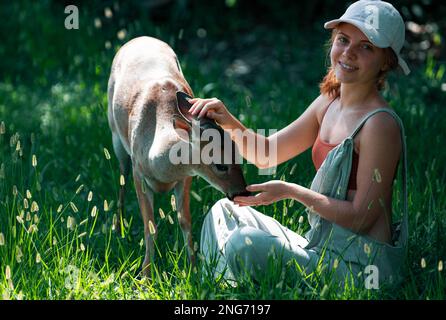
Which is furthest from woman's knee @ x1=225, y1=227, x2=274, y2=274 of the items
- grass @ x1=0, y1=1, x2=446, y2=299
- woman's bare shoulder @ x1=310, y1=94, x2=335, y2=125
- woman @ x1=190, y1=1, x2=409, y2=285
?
woman's bare shoulder @ x1=310, y1=94, x2=335, y2=125

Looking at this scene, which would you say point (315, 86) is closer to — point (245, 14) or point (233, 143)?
point (245, 14)

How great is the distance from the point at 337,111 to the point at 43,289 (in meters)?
1.77

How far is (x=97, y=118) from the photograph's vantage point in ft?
19.9

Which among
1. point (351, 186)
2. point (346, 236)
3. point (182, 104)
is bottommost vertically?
point (346, 236)

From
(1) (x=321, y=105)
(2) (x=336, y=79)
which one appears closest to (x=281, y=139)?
(1) (x=321, y=105)

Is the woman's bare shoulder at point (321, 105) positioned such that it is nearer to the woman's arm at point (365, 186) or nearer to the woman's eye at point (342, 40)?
the woman's eye at point (342, 40)

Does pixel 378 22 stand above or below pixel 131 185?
above

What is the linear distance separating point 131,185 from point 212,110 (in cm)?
146

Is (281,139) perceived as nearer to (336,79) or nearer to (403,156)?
(336,79)

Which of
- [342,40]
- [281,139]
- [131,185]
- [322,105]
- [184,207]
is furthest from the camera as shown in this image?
[131,185]

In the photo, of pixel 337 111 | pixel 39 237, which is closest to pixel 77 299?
pixel 39 237

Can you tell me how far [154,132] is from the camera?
4.50 meters

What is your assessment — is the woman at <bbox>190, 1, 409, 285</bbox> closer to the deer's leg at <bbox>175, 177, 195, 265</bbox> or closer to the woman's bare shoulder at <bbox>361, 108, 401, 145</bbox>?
the woman's bare shoulder at <bbox>361, 108, 401, 145</bbox>
